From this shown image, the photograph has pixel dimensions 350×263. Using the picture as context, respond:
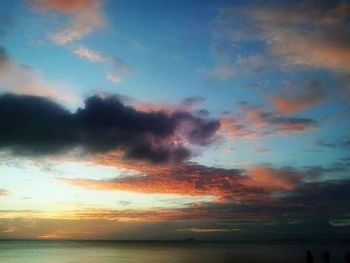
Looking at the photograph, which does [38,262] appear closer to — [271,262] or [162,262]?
[162,262]

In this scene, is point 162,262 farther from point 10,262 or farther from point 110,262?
point 10,262

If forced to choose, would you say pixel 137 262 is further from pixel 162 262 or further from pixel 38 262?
pixel 38 262

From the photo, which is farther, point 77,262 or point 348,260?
point 77,262

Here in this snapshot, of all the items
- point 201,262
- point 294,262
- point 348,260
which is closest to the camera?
point 348,260

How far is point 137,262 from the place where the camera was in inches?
4166

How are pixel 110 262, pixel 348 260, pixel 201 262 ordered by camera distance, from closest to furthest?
1. pixel 348 260
2. pixel 201 262
3. pixel 110 262

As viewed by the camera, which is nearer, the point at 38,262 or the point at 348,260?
the point at 348,260

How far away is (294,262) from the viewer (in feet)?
301

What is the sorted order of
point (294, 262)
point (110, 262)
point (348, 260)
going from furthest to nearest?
point (110, 262), point (294, 262), point (348, 260)

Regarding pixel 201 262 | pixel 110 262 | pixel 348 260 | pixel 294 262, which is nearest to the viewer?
pixel 348 260

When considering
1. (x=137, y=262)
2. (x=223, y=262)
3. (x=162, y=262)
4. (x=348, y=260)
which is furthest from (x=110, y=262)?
(x=348, y=260)

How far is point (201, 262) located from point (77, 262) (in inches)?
1225

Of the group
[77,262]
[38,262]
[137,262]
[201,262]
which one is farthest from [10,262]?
[201,262]

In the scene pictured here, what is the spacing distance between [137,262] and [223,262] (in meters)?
23.8
